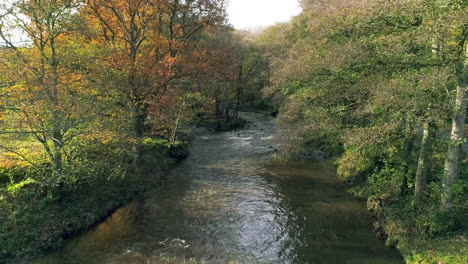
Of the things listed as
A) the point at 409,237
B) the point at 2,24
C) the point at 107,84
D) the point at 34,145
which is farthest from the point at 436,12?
the point at 34,145

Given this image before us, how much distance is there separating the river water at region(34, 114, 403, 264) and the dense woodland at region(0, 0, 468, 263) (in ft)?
3.27

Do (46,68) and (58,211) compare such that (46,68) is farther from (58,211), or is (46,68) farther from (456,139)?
(456,139)

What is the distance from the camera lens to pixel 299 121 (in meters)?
19.2

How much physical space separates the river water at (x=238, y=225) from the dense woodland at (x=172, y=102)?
996 millimetres

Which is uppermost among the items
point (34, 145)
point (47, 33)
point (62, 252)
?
point (47, 33)

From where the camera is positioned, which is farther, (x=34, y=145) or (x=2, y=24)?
(x=34, y=145)

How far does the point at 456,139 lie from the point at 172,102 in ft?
49.4

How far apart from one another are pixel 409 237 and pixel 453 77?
5872 millimetres

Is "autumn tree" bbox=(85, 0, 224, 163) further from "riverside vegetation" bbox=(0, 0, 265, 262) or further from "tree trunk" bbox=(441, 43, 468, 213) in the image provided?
"tree trunk" bbox=(441, 43, 468, 213)

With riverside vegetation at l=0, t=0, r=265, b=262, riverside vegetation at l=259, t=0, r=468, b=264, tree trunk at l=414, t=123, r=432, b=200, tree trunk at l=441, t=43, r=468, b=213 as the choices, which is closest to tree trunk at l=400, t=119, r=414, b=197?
riverside vegetation at l=259, t=0, r=468, b=264

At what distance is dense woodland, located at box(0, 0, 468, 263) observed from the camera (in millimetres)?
9914

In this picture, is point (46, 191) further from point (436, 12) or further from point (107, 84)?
point (436, 12)

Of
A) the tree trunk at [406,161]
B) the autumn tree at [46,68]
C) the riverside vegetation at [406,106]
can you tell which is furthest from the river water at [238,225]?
the autumn tree at [46,68]

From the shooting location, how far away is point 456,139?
32.6 ft
